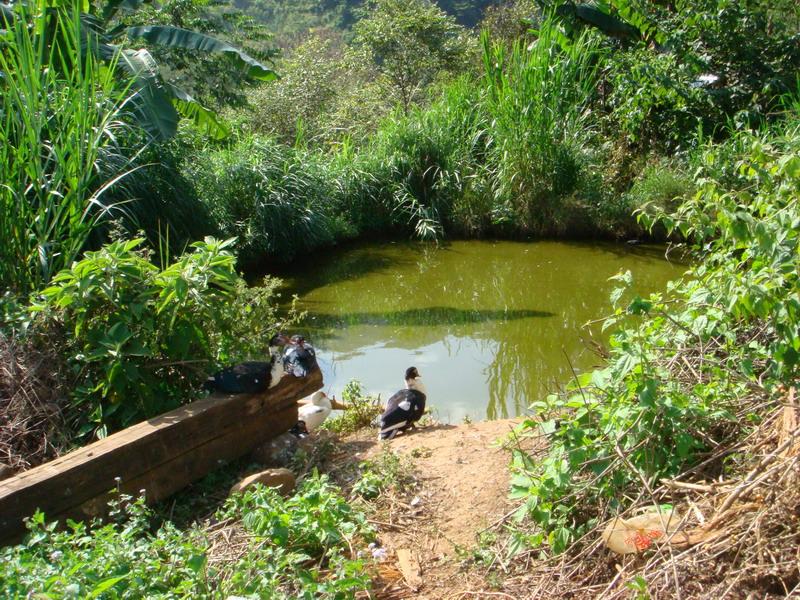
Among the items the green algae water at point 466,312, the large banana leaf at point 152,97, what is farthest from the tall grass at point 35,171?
the large banana leaf at point 152,97

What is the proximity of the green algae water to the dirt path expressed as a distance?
1268 millimetres

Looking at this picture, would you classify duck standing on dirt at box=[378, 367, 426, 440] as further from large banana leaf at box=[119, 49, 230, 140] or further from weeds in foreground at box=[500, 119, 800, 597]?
large banana leaf at box=[119, 49, 230, 140]

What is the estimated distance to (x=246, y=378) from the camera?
4.72 meters

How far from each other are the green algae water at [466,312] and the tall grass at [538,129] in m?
0.74

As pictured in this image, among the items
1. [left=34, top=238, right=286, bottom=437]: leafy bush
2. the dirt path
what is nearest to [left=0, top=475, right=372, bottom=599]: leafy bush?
the dirt path

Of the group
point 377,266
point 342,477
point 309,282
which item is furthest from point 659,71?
point 342,477

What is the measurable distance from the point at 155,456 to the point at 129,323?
784 millimetres

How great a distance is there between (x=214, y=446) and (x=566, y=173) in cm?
965

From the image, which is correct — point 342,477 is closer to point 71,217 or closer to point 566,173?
point 71,217

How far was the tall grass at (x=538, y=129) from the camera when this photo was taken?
42.1ft

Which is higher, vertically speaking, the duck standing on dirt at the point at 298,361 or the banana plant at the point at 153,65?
the banana plant at the point at 153,65

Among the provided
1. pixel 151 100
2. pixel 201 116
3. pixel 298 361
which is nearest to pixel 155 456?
pixel 298 361

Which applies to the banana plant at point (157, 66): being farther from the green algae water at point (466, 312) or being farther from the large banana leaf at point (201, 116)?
the green algae water at point (466, 312)

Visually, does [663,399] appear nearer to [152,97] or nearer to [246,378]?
[246,378]
